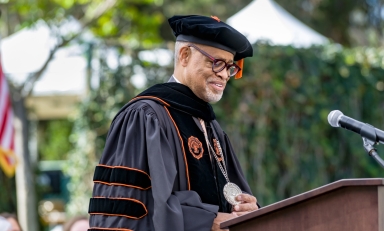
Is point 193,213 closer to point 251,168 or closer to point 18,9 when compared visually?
point 251,168

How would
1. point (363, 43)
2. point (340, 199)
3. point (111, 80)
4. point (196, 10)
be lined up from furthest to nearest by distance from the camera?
point (363, 43) < point (196, 10) < point (111, 80) < point (340, 199)

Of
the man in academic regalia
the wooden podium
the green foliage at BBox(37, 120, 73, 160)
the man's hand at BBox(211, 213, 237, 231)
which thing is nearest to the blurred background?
the man in academic regalia

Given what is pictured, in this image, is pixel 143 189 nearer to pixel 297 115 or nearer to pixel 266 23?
pixel 297 115

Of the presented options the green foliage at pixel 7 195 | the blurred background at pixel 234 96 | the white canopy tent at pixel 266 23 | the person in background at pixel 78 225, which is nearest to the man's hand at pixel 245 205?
the person in background at pixel 78 225

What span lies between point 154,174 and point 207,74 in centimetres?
65

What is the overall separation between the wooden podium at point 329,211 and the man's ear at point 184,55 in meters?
1.06

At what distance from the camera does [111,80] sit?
322 inches

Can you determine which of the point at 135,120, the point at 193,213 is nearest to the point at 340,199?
the point at 193,213

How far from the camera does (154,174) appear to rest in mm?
3299

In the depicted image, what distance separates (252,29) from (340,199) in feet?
22.9

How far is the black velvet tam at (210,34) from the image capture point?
3.67m

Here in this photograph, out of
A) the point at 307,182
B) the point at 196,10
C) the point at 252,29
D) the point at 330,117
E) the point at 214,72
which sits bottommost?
the point at 307,182

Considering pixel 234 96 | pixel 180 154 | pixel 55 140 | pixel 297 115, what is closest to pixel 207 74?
pixel 180 154

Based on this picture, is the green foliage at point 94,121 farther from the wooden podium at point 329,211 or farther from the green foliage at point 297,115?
the wooden podium at point 329,211
